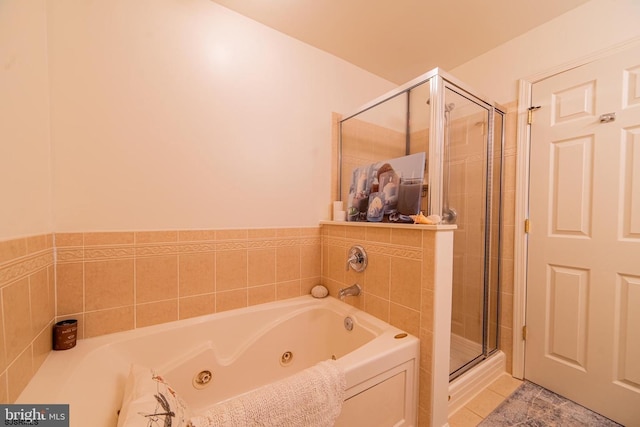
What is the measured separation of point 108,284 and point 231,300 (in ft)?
1.97

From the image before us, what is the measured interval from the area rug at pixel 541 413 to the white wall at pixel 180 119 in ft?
5.06

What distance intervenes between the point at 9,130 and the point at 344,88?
72.1 inches

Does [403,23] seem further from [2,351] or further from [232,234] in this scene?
[2,351]

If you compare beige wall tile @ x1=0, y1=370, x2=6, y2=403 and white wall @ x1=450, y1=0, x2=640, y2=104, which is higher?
white wall @ x1=450, y1=0, x2=640, y2=104

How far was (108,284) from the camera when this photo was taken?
1140 millimetres

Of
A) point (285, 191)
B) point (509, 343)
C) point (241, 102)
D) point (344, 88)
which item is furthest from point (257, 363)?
point (344, 88)

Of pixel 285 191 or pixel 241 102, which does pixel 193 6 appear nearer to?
pixel 241 102

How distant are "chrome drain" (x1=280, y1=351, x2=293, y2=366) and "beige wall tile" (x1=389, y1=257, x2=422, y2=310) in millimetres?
729

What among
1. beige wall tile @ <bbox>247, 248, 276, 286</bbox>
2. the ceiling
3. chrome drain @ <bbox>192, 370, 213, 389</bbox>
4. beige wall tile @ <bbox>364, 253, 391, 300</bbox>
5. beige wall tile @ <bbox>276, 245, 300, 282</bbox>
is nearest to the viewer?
chrome drain @ <bbox>192, 370, 213, 389</bbox>

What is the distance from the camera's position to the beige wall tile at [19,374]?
27.5 inches

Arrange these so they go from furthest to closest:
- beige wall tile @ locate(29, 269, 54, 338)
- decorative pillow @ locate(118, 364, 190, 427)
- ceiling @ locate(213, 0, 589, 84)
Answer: ceiling @ locate(213, 0, 589, 84) → beige wall tile @ locate(29, 269, 54, 338) → decorative pillow @ locate(118, 364, 190, 427)

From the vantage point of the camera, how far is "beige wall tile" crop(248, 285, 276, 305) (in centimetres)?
151

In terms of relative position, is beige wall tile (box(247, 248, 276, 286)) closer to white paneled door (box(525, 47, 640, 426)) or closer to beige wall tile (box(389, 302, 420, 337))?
beige wall tile (box(389, 302, 420, 337))

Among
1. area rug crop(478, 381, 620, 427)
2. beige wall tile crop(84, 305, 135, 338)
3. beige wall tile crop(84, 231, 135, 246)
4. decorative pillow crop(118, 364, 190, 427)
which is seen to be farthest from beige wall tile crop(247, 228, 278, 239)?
area rug crop(478, 381, 620, 427)
